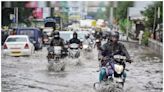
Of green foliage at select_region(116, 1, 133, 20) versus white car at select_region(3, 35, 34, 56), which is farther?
green foliage at select_region(116, 1, 133, 20)

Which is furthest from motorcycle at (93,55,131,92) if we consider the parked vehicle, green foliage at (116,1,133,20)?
green foliage at (116,1,133,20)

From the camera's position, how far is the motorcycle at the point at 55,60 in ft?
53.7

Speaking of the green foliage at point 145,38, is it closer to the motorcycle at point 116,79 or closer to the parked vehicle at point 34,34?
the parked vehicle at point 34,34

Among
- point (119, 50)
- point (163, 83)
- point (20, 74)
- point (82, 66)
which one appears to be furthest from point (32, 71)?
point (119, 50)

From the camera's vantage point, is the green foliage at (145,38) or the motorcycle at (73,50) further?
the green foliage at (145,38)

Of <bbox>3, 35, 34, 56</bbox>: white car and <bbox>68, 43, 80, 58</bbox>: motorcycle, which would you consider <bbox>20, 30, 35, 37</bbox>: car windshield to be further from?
<bbox>68, 43, 80, 58</bbox>: motorcycle

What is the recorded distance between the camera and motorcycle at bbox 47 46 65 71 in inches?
644

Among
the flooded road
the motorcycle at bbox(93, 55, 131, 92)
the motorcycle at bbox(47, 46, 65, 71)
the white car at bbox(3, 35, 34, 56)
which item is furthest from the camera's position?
the white car at bbox(3, 35, 34, 56)

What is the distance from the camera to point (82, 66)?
18609mm

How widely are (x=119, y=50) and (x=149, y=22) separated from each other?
32.5 metres

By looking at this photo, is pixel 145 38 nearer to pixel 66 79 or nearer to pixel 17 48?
pixel 17 48

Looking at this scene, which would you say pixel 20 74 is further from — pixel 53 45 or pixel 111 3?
pixel 111 3

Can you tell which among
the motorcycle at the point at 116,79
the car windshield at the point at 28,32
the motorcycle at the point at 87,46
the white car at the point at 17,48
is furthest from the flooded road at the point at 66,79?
the car windshield at the point at 28,32

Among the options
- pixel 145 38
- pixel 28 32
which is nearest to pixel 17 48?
pixel 28 32
